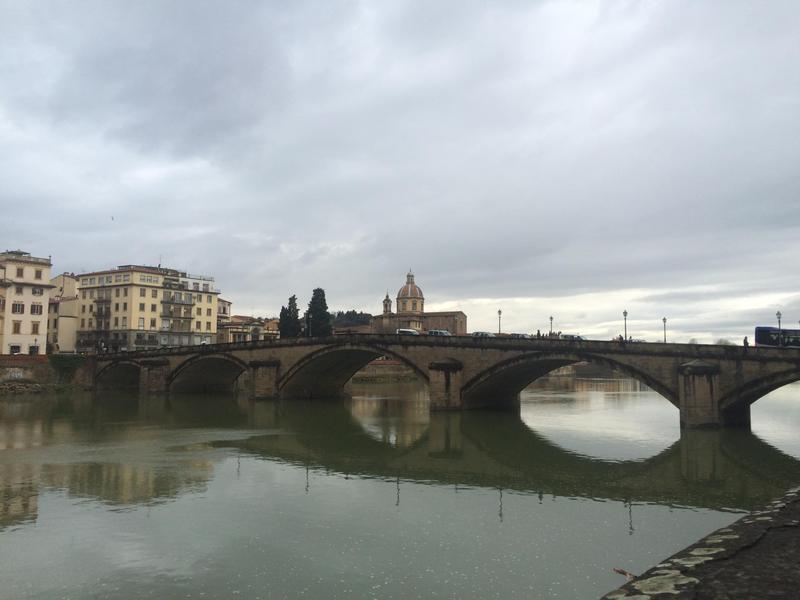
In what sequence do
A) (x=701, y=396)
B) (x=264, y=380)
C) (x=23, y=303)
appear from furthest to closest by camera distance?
(x=23, y=303)
(x=264, y=380)
(x=701, y=396)

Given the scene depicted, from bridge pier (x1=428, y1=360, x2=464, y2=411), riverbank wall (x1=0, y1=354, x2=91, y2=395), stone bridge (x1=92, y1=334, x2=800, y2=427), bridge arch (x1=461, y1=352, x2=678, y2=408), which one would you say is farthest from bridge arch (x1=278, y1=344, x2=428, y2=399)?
riverbank wall (x1=0, y1=354, x2=91, y2=395)

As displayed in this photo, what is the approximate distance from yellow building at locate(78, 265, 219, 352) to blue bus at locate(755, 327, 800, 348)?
8251 centimetres

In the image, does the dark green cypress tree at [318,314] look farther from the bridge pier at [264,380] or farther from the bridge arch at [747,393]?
the bridge arch at [747,393]

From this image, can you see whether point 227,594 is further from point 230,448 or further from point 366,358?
point 366,358

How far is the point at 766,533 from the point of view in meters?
10.5

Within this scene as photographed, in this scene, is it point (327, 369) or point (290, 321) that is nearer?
point (327, 369)

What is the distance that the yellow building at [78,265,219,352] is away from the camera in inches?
3743

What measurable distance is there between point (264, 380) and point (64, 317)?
53.4 m

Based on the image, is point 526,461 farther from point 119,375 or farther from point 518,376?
point 119,375

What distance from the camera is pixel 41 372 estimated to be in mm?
71750

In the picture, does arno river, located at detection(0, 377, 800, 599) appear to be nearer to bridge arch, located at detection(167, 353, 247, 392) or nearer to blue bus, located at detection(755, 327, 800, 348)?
blue bus, located at detection(755, 327, 800, 348)

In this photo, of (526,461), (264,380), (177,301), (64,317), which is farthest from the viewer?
(177,301)

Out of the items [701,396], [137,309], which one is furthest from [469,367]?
[137,309]

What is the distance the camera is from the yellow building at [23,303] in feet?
244
